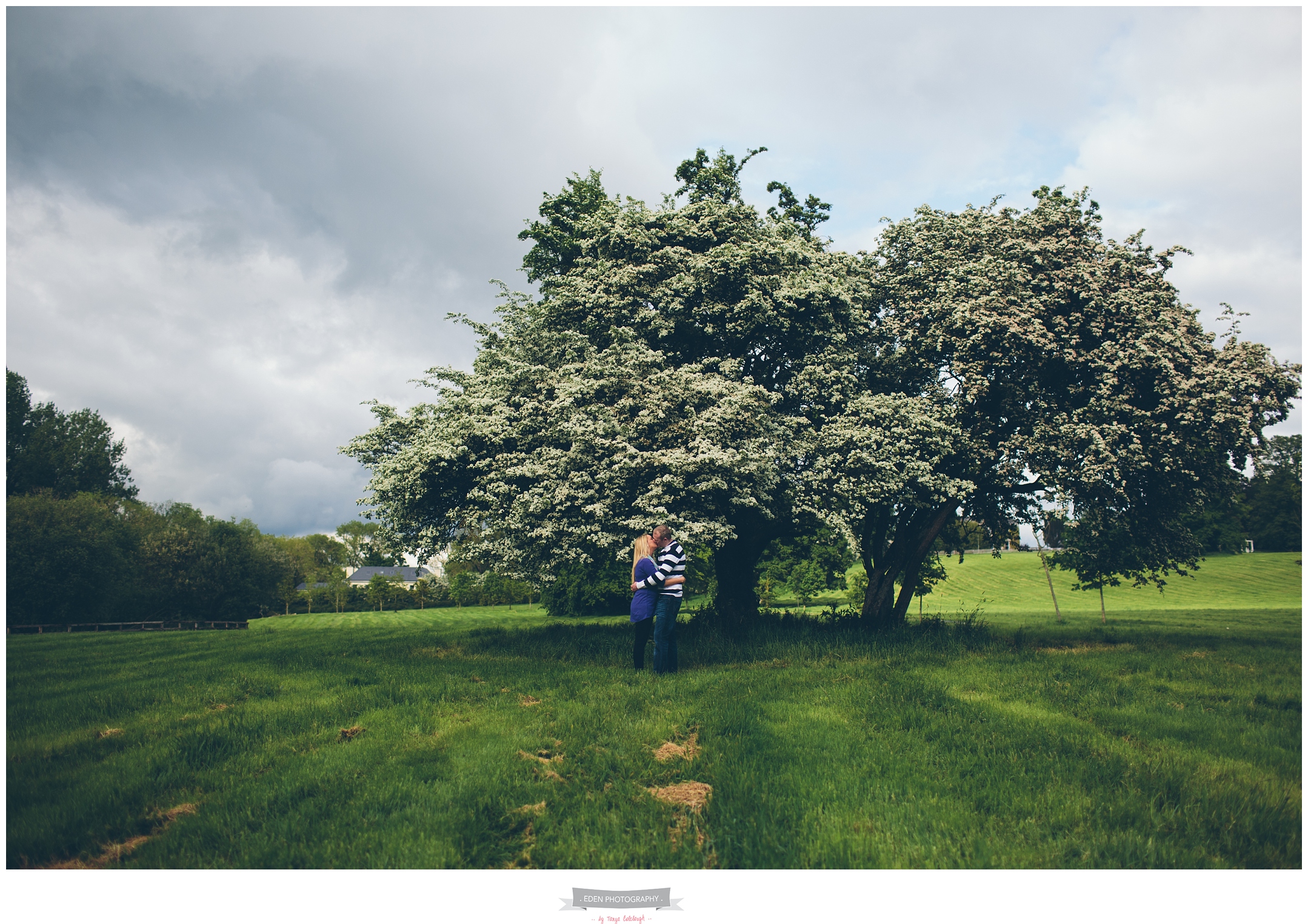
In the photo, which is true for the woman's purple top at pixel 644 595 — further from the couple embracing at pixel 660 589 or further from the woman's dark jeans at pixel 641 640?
the woman's dark jeans at pixel 641 640

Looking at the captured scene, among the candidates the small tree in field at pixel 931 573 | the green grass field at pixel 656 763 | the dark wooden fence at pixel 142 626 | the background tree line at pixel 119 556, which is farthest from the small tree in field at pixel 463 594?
the green grass field at pixel 656 763

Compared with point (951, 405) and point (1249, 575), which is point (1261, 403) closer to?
point (951, 405)

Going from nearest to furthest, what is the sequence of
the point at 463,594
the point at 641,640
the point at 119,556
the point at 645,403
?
the point at 641,640
the point at 645,403
the point at 119,556
the point at 463,594

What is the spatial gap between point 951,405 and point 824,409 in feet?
9.50

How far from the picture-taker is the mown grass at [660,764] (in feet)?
13.0

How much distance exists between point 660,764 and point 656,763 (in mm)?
35

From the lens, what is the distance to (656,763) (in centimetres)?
547

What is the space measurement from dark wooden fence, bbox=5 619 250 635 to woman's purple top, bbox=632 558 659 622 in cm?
3631

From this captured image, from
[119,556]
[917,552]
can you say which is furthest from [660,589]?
[119,556]

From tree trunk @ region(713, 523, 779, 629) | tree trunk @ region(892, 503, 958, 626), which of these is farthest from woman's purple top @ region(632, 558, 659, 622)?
tree trunk @ region(892, 503, 958, 626)

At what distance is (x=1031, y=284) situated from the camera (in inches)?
512

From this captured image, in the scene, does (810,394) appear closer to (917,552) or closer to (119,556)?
(917,552)

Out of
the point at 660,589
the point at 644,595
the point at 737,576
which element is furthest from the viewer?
the point at 737,576

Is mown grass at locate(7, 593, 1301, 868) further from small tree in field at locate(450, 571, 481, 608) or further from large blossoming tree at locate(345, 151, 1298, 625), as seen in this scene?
small tree in field at locate(450, 571, 481, 608)
